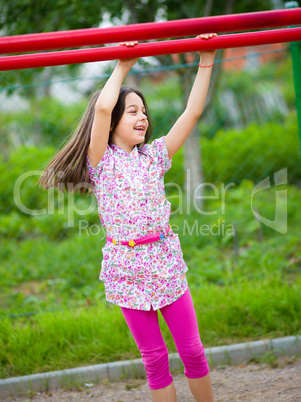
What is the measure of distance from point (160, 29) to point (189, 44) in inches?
5.3

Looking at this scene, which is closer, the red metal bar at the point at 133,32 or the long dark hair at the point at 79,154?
the red metal bar at the point at 133,32

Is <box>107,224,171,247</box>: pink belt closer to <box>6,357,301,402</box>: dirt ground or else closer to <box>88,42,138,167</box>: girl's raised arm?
<box>88,42,138,167</box>: girl's raised arm

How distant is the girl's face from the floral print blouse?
0.06 m

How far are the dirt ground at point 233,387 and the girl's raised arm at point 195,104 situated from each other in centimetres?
118

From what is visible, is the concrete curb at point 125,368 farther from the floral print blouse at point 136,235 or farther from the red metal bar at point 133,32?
the red metal bar at point 133,32

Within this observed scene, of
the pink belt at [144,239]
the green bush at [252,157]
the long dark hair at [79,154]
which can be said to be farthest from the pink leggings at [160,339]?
the green bush at [252,157]

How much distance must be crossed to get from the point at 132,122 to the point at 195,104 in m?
0.25

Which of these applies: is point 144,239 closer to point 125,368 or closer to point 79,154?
point 79,154

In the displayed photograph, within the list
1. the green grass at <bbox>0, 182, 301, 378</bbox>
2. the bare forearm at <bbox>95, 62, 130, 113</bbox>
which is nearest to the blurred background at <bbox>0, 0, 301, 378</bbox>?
the green grass at <bbox>0, 182, 301, 378</bbox>

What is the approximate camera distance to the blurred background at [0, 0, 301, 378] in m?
2.58

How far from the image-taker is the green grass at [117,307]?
2502 mm

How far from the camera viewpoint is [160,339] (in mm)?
1779

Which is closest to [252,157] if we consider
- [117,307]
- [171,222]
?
[171,222]

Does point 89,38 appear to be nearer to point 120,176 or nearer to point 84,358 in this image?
point 120,176
